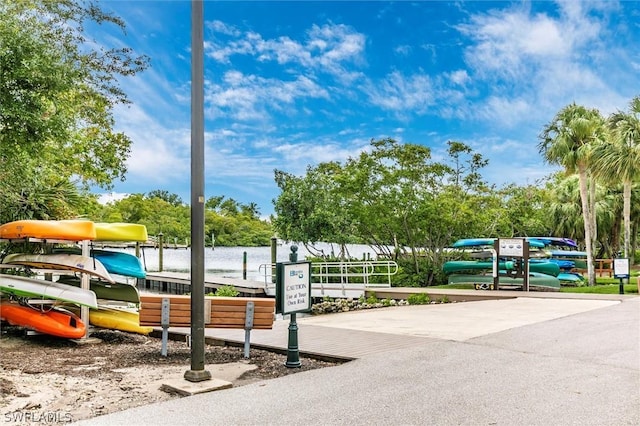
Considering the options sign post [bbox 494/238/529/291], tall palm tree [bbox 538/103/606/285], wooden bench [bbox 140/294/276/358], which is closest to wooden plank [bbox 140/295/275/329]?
wooden bench [bbox 140/294/276/358]

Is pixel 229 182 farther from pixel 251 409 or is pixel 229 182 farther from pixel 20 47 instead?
pixel 251 409

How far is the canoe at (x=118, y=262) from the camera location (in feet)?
34.3

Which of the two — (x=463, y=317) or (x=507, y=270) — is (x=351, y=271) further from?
(x=463, y=317)

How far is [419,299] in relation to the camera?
16094mm

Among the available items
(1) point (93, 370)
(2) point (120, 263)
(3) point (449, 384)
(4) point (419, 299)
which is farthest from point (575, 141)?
(1) point (93, 370)

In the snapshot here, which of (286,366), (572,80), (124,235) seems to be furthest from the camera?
(572,80)

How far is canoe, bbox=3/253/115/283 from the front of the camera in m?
9.45

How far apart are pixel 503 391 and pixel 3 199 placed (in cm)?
931

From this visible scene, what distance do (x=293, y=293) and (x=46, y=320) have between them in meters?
4.30

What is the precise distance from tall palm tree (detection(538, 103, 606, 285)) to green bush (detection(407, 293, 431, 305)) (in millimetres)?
7175

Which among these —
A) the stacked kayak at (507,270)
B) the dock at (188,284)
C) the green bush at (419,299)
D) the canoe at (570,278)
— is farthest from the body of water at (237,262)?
the canoe at (570,278)

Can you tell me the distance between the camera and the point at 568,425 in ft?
15.0

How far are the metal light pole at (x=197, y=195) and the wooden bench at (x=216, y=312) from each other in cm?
163

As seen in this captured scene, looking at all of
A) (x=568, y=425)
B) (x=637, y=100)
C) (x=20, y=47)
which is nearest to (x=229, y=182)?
(x=20, y=47)
